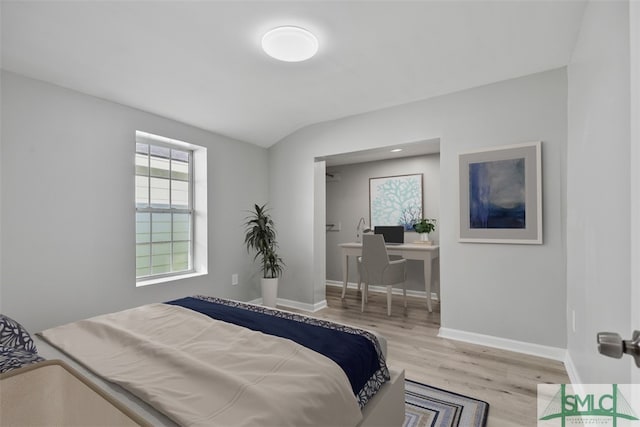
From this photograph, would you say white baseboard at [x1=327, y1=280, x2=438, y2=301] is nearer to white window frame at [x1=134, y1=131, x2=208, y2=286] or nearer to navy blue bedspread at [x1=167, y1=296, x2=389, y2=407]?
white window frame at [x1=134, y1=131, x2=208, y2=286]

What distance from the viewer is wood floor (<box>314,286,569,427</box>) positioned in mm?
1943

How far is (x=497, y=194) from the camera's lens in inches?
111

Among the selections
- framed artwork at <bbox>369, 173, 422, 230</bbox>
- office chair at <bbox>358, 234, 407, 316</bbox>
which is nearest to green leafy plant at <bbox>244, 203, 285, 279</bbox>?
office chair at <bbox>358, 234, 407, 316</bbox>

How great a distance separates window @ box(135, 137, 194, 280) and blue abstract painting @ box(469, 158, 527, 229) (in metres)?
3.13

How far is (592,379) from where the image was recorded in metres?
1.73

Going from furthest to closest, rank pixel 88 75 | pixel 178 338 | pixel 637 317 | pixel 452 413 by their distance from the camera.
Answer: pixel 88 75 < pixel 452 413 < pixel 178 338 < pixel 637 317

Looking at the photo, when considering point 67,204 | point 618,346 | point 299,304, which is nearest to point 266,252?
point 299,304

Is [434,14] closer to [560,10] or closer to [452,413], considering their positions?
[560,10]

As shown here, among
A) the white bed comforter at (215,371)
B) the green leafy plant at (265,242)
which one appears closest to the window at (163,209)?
the green leafy plant at (265,242)

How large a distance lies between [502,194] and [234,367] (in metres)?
2.67

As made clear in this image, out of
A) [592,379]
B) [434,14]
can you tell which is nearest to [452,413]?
[592,379]

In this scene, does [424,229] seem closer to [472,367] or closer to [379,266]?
[379,266]

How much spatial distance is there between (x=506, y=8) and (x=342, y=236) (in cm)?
416

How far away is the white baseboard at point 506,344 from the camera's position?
8.45ft
